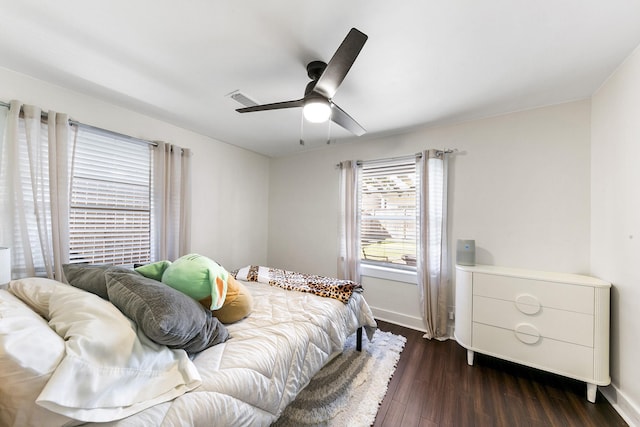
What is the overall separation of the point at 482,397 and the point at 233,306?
1894 millimetres

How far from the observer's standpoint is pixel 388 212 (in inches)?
122

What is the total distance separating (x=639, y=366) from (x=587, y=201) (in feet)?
4.10

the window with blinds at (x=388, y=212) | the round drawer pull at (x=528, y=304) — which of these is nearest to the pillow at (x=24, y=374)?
the round drawer pull at (x=528, y=304)

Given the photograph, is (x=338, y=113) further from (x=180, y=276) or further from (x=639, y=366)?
(x=639, y=366)

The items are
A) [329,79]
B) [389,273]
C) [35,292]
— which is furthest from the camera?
[389,273]

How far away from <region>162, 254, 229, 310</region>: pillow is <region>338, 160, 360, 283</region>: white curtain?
2.03 metres

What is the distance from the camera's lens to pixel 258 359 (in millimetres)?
1202

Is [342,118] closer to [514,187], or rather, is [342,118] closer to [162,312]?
[162,312]

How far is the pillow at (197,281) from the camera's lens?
132 centimetres

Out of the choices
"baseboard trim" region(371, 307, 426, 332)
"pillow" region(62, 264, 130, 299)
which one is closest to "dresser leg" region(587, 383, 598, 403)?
"baseboard trim" region(371, 307, 426, 332)

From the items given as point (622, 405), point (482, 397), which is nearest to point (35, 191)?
point (482, 397)

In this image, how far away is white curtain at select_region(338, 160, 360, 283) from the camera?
125 inches

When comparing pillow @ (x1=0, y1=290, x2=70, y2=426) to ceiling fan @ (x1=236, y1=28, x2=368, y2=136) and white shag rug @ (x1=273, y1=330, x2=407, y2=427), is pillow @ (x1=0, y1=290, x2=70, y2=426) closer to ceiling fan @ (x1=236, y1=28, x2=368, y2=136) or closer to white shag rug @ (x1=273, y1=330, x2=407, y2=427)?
white shag rug @ (x1=273, y1=330, x2=407, y2=427)

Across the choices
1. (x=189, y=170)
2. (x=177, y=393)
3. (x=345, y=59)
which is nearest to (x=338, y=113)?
(x=345, y=59)
